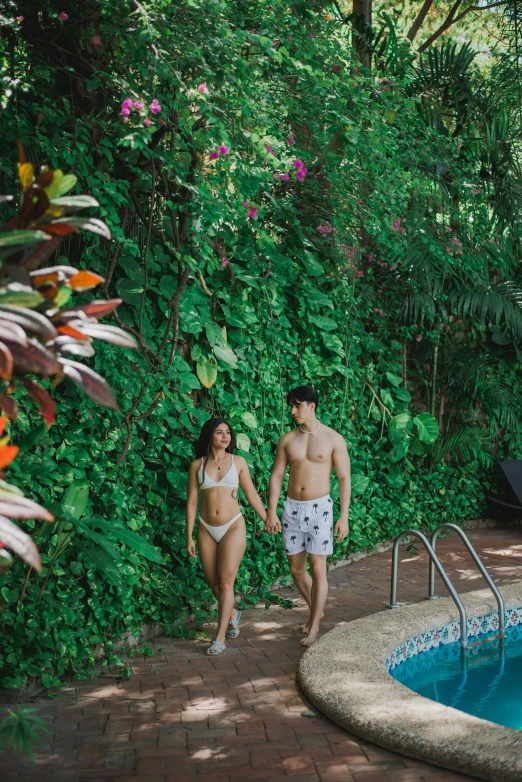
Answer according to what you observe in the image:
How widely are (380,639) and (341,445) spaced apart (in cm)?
144

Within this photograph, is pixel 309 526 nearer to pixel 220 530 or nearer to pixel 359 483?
pixel 220 530

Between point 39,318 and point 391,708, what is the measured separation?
3.02 m

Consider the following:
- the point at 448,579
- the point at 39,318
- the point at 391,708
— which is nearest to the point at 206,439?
the point at 448,579

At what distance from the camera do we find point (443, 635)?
6.22 metres

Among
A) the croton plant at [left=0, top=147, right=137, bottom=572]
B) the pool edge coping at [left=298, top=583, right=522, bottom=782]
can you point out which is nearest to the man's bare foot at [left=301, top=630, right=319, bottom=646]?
the pool edge coping at [left=298, top=583, right=522, bottom=782]

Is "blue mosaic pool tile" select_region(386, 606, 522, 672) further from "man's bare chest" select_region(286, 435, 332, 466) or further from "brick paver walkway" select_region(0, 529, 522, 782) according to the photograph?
"man's bare chest" select_region(286, 435, 332, 466)

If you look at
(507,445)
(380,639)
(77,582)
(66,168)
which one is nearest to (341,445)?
(380,639)

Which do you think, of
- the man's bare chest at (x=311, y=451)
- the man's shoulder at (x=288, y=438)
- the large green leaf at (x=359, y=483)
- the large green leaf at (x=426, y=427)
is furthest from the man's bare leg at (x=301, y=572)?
the large green leaf at (x=426, y=427)

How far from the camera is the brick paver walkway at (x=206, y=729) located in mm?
3748

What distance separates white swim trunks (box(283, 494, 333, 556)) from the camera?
597cm

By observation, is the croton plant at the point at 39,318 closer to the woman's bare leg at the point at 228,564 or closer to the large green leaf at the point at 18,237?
the large green leaf at the point at 18,237

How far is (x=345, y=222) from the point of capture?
25.6ft

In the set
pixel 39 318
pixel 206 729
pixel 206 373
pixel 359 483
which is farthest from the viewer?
pixel 359 483

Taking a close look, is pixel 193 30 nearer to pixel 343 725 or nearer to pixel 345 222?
pixel 345 222
